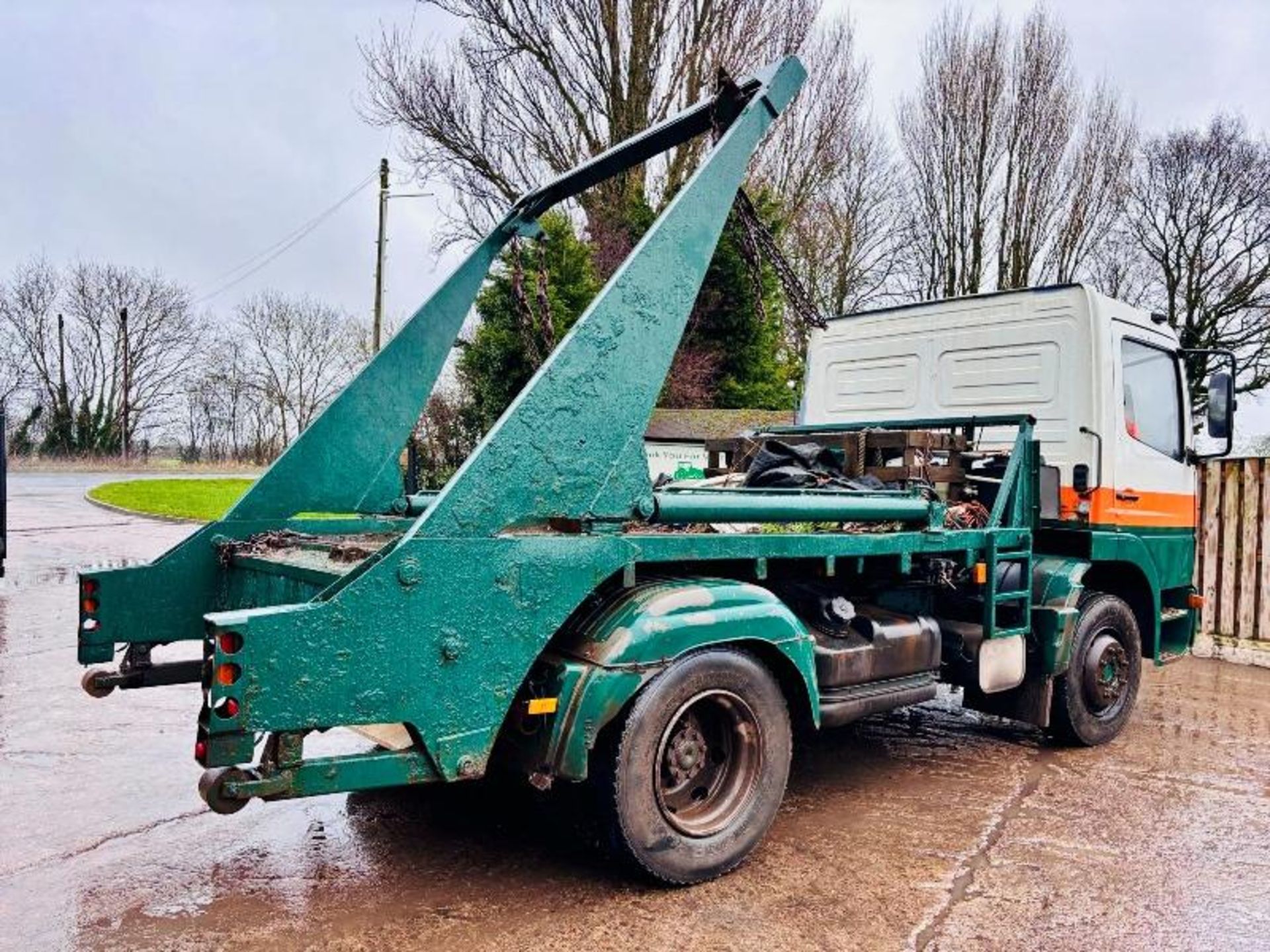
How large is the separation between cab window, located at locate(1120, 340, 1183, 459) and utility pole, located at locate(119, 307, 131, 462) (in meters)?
43.6

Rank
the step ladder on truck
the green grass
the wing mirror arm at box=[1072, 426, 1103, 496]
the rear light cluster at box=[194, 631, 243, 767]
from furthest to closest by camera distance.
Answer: the green grass
the wing mirror arm at box=[1072, 426, 1103, 496]
the step ladder on truck
the rear light cluster at box=[194, 631, 243, 767]

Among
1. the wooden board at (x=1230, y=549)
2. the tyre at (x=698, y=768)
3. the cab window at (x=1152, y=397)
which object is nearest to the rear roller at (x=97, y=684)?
the tyre at (x=698, y=768)

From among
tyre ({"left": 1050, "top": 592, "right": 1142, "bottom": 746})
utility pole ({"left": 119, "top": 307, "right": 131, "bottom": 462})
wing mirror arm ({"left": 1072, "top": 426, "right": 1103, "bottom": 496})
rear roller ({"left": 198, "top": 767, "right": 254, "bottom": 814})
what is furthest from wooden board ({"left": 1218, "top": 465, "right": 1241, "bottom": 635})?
utility pole ({"left": 119, "top": 307, "right": 131, "bottom": 462})

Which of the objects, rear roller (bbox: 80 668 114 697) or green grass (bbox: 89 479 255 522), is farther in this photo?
green grass (bbox: 89 479 255 522)

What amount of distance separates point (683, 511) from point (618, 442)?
34 centimetres

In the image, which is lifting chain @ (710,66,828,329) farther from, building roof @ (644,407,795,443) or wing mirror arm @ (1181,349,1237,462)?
building roof @ (644,407,795,443)

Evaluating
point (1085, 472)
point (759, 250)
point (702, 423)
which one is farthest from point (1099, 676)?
point (702, 423)

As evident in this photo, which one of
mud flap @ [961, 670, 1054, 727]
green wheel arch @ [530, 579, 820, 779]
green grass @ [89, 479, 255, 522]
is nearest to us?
green wheel arch @ [530, 579, 820, 779]

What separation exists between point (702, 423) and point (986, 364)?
6.86m

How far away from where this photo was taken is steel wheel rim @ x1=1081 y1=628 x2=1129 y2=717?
5.44 metres

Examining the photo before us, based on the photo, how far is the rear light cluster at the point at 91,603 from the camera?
389 cm

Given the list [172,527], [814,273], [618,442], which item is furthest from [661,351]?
[814,273]

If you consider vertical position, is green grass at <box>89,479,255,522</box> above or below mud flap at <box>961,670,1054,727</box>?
above

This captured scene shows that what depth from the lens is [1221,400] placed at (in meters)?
5.67
